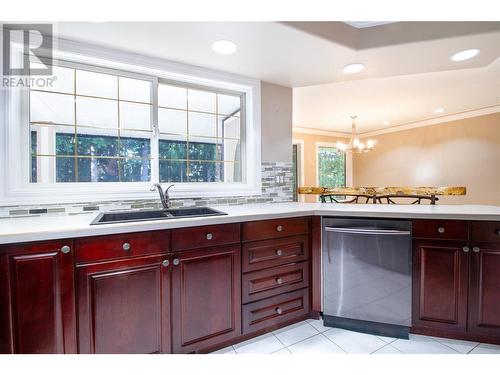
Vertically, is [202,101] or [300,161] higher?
[202,101]

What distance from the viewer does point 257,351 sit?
1534 mm

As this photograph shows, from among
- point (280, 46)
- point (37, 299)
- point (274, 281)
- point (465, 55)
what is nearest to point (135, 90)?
point (280, 46)

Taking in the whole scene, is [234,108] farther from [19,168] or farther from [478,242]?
[478,242]

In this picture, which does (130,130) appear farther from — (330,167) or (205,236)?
(330,167)

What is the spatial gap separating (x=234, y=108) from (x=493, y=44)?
6.63ft

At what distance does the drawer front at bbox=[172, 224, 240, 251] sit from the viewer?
4.44 ft

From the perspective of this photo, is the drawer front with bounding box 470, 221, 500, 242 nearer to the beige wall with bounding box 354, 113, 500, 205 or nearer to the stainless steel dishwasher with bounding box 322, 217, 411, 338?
the stainless steel dishwasher with bounding box 322, 217, 411, 338

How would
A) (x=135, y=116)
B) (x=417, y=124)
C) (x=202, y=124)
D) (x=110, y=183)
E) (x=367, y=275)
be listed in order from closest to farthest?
1. (x=367, y=275)
2. (x=110, y=183)
3. (x=135, y=116)
4. (x=202, y=124)
5. (x=417, y=124)

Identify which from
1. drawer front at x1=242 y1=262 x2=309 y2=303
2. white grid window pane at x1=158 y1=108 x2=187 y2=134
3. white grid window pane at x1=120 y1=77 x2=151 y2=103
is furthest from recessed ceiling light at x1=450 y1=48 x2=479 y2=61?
white grid window pane at x1=120 y1=77 x2=151 y2=103

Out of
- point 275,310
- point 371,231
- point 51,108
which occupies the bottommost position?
point 275,310

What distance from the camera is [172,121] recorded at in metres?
2.14

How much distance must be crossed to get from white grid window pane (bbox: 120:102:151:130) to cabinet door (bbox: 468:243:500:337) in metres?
2.52

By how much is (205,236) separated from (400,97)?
4.12 m
